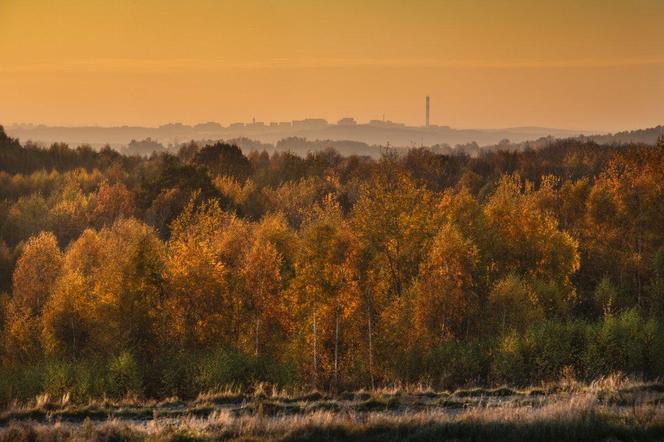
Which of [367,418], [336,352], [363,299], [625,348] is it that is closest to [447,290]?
[363,299]

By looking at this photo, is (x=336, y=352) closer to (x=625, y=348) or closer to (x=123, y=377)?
(x=123, y=377)

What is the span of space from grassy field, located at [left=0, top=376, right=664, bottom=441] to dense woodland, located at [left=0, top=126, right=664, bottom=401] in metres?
9.75

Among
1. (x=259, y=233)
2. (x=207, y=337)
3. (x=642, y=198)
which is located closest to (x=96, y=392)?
(x=207, y=337)

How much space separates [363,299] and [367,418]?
28.5 metres

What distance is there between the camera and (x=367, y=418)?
957 inches

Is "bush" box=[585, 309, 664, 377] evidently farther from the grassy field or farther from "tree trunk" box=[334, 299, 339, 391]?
"tree trunk" box=[334, 299, 339, 391]

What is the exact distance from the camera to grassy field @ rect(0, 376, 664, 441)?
22266mm

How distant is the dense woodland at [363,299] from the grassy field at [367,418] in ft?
32.0

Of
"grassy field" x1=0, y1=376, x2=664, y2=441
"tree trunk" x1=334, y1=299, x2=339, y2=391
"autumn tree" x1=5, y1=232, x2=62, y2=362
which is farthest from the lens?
"autumn tree" x1=5, y1=232, x2=62, y2=362

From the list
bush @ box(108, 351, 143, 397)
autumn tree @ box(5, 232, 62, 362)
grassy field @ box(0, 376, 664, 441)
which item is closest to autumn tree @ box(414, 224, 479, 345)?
bush @ box(108, 351, 143, 397)

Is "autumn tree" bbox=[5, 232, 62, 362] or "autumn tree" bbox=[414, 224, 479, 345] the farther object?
"autumn tree" bbox=[5, 232, 62, 362]

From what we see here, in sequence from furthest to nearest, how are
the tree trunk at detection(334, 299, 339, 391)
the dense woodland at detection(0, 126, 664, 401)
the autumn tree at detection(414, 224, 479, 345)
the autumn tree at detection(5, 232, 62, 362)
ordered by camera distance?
the autumn tree at detection(5, 232, 62, 362) → the autumn tree at detection(414, 224, 479, 345) → the tree trunk at detection(334, 299, 339, 391) → the dense woodland at detection(0, 126, 664, 401)

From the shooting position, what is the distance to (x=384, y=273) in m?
59.4

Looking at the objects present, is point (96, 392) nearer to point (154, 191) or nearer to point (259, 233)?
point (259, 233)
